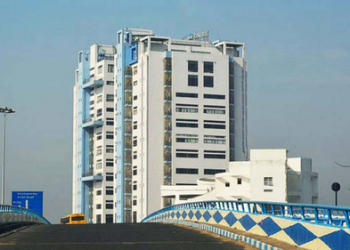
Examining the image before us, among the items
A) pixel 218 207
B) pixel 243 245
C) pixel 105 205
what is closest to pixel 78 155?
pixel 105 205

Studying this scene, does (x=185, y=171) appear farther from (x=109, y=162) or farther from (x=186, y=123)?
(x=109, y=162)

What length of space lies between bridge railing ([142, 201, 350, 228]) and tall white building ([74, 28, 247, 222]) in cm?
9740

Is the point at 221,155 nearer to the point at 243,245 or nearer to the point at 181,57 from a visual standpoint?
the point at 181,57

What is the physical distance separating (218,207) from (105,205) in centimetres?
12972

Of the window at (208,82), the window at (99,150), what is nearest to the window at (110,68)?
the window at (99,150)

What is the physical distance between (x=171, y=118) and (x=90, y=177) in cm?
2928

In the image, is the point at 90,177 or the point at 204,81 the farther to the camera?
the point at 90,177

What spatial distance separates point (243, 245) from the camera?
2416 centimetres

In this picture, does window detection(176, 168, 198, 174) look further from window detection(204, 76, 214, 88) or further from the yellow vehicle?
the yellow vehicle

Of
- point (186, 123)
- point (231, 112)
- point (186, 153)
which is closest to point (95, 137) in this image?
point (186, 123)

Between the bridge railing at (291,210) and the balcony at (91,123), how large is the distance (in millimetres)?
122676

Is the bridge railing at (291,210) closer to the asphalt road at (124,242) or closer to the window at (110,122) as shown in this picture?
the asphalt road at (124,242)

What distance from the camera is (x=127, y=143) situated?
510ft

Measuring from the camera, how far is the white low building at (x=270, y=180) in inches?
4582
